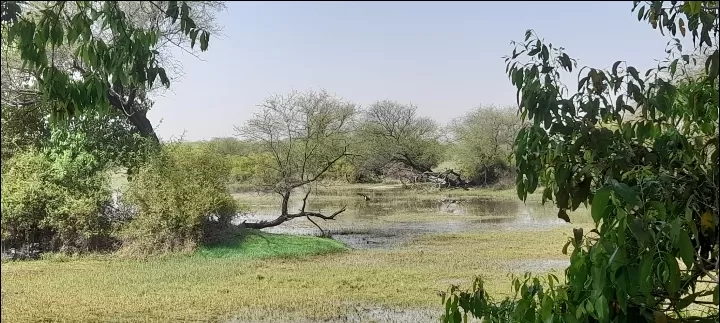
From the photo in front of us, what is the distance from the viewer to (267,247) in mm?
Result: 6918

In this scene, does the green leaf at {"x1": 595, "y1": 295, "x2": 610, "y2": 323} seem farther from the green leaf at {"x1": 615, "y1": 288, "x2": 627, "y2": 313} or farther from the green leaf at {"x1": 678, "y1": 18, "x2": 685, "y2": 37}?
the green leaf at {"x1": 678, "y1": 18, "x2": 685, "y2": 37}

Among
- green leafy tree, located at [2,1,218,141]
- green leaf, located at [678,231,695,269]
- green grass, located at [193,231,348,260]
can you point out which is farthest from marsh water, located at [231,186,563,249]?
green leaf, located at [678,231,695,269]

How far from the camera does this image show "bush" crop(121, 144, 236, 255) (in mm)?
6723

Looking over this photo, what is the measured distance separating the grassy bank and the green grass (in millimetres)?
11

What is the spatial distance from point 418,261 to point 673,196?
5.01 m

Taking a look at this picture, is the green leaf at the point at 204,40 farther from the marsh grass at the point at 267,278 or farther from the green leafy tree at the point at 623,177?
the marsh grass at the point at 267,278

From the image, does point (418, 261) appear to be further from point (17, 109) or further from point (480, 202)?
point (480, 202)

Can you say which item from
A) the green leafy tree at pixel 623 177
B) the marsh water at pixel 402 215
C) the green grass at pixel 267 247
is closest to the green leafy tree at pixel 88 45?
the green leafy tree at pixel 623 177

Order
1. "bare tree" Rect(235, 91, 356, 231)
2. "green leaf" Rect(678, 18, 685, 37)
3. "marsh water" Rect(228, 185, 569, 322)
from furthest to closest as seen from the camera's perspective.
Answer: "bare tree" Rect(235, 91, 356, 231) → "marsh water" Rect(228, 185, 569, 322) → "green leaf" Rect(678, 18, 685, 37)

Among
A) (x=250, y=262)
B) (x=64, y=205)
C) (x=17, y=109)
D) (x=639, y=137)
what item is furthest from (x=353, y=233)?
(x=639, y=137)

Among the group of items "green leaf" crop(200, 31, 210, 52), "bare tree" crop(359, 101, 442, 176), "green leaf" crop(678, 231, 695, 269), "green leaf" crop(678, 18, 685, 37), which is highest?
"bare tree" crop(359, 101, 442, 176)

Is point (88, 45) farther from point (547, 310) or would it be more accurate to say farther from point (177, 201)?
point (177, 201)

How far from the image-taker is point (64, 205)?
668cm

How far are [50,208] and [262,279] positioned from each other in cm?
286
